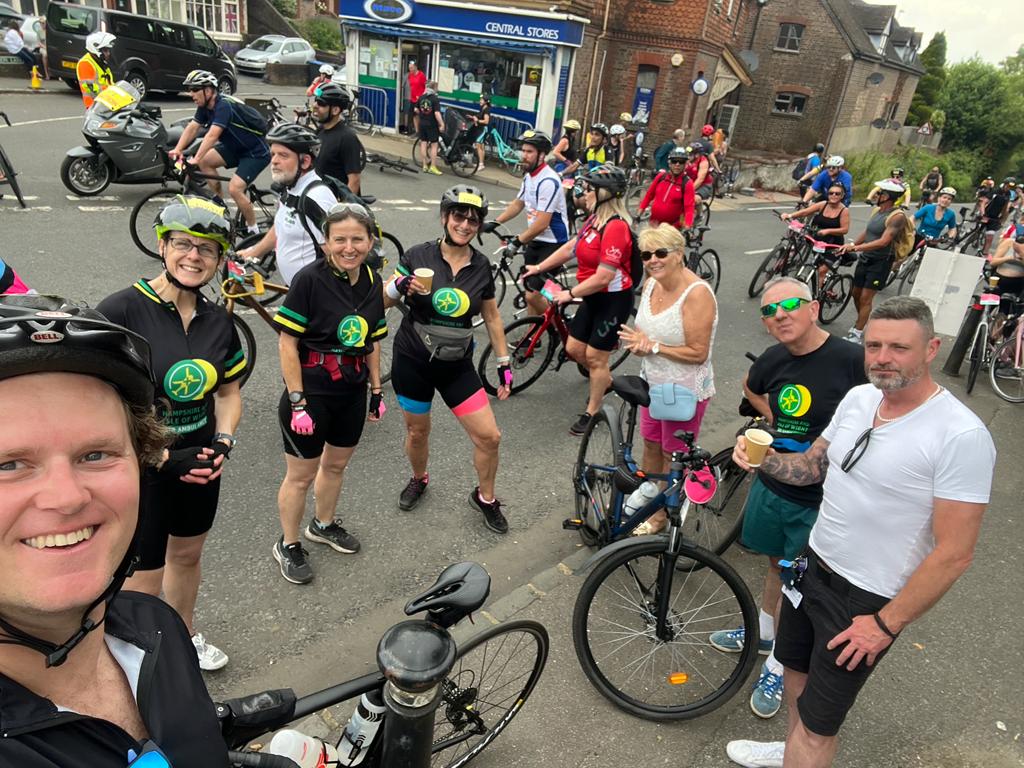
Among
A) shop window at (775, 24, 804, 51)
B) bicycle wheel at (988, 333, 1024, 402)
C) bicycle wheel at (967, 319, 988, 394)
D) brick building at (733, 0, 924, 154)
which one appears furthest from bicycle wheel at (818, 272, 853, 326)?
shop window at (775, 24, 804, 51)

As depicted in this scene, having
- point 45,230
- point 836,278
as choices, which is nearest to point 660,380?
point 836,278

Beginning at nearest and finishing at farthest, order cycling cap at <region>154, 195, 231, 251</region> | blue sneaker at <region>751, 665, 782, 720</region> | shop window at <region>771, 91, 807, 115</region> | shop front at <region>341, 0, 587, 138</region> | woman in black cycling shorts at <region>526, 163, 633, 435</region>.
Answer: cycling cap at <region>154, 195, 231, 251</region> → blue sneaker at <region>751, 665, 782, 720</region> → woman in black cycling shorts at <region>526, 163, 633, 435</region> → shop front at <region>341, 0, 587, 138</region> → shop window at <region>771, 91, 807, 115</region>

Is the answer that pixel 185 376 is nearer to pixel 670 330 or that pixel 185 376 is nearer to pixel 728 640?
pixel 670 330

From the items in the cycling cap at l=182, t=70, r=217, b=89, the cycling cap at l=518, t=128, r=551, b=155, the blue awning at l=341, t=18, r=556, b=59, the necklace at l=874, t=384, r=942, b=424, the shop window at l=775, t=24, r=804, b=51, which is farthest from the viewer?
the shop window at l=775, t=24, r=804, b=51

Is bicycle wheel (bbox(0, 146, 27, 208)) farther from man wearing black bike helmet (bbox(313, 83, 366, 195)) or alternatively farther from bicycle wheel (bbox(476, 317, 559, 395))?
bicycle wheel (bbox(476, 317, 559, 395))

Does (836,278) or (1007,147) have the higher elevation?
(1007,147)

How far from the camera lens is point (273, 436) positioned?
501 cm

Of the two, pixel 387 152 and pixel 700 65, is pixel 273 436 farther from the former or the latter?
pixel 700 65

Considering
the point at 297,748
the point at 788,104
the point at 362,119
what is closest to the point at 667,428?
the point at 297,748

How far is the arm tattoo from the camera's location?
300 centimetres

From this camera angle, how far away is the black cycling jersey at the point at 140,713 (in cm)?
106

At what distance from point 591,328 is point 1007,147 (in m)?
54.5

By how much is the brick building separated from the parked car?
836 inches

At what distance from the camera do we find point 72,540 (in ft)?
3.59
